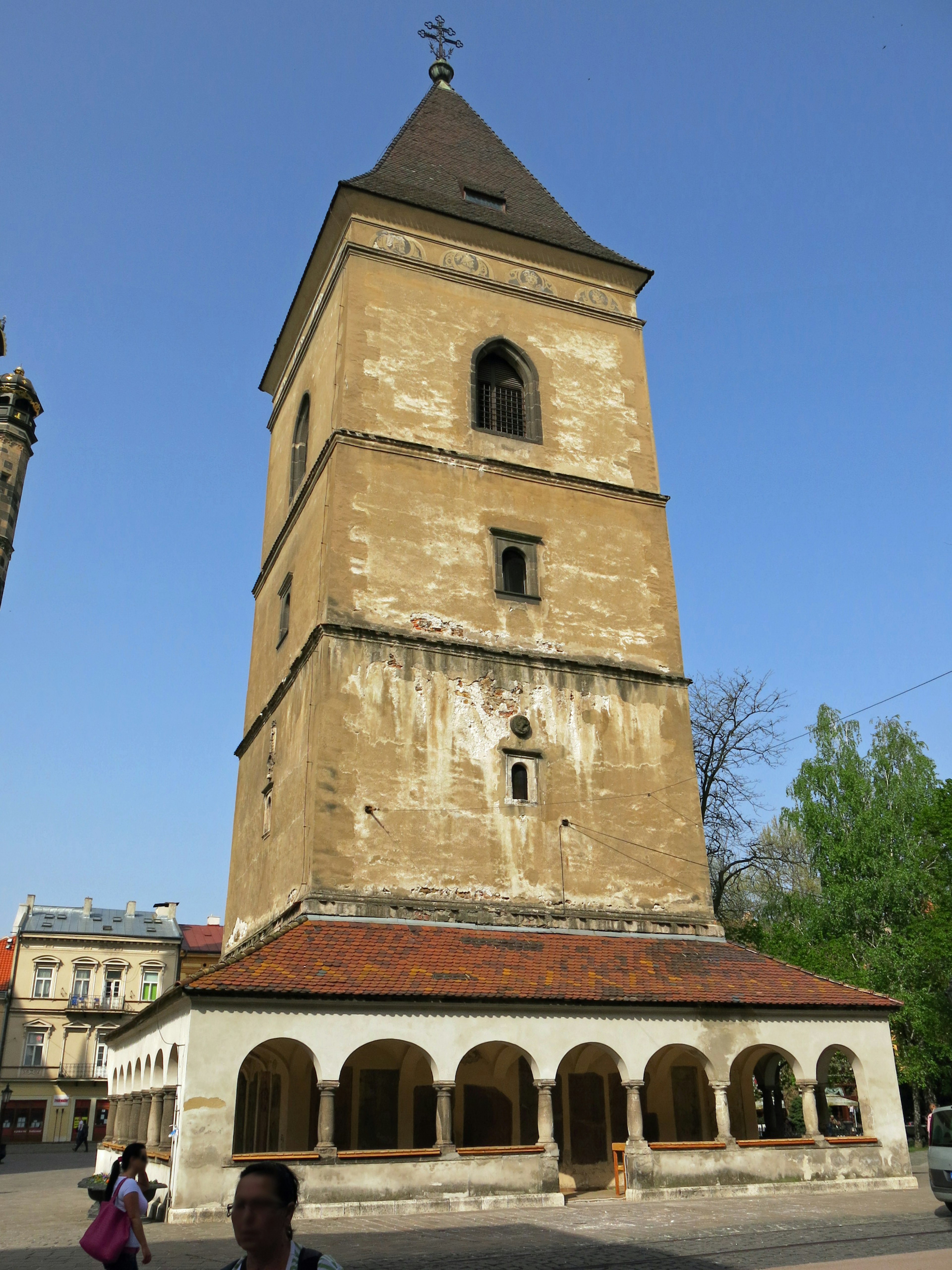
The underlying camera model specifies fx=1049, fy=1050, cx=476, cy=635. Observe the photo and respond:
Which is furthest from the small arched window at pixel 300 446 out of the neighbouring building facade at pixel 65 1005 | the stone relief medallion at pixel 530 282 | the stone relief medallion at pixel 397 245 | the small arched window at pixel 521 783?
the neighbouring building facade at pixel 65 1005

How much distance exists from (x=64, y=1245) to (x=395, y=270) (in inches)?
680

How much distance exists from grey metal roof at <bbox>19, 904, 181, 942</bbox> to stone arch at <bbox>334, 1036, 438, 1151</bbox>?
40820mm

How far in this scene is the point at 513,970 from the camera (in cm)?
1484

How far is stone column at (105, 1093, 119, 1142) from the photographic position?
62.7ft

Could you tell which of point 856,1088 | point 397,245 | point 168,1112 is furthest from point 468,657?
point 856,1088

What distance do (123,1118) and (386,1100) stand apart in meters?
6.03

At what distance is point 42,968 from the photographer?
5038 cm

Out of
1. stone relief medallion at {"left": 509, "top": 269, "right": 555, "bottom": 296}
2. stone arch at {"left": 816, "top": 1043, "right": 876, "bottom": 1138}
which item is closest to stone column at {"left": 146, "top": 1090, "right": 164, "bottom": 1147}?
stone arch at {"left": 816, "top": 1043, "right": 876, "bottom": 1138}

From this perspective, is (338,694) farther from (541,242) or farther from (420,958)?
(541,242)

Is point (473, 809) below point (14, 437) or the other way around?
below

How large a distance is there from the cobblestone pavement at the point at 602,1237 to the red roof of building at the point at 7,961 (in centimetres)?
4000

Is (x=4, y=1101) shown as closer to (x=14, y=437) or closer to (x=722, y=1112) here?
(x=14, y=437)

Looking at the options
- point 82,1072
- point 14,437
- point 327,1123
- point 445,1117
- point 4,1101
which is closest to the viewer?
point 327,1123

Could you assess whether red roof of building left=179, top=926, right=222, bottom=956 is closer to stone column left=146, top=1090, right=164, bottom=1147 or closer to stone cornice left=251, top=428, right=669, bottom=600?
stone cornice left=251, top=428, right=669, bottom=600
